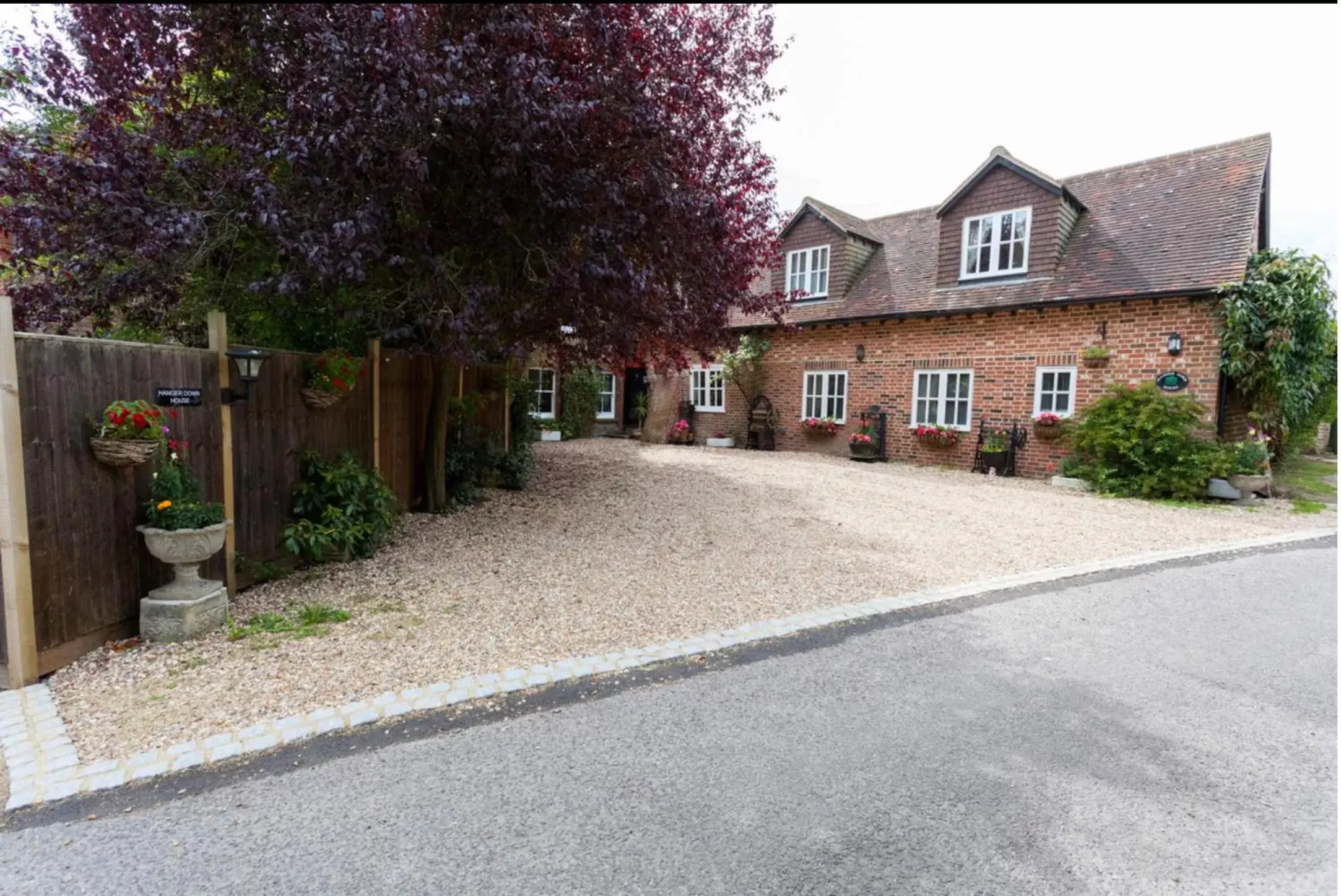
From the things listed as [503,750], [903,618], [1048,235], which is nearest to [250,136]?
[503,750]

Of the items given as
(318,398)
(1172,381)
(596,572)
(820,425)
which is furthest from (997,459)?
(318,398)

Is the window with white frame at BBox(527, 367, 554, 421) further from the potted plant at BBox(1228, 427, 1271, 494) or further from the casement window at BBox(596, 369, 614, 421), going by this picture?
the potted plant at BBox(1228, 427, 1271, 494)

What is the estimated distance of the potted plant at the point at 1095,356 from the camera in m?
11.0

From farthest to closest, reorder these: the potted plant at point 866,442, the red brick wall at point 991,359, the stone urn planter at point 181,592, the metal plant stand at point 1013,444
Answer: the potted plant at point 866,442 < the metal plant stand at point 1013,444 < the red brick wall at point 991,359 < the stone urn planter at point 181,592

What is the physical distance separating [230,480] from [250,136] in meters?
2.42

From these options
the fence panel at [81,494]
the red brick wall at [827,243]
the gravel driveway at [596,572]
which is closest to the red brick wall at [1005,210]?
the red brick wall at [827,243]

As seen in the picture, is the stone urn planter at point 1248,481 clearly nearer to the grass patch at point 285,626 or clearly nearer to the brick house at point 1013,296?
the brick house at point 1013,296

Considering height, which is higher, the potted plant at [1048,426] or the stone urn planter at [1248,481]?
the potted plant at [1048,426]

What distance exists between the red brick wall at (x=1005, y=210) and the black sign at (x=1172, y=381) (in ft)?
9.15

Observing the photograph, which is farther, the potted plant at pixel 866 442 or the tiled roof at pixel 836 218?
the tiled roof at pixel 836 218

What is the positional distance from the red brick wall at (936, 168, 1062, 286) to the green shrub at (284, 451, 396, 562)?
11.9m

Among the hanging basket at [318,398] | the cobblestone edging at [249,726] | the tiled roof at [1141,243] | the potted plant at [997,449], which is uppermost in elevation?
the tiled roof at [1141,243]

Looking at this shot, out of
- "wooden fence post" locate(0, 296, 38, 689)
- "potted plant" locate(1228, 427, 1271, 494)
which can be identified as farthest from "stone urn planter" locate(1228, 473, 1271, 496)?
"wooden fence post" locate(0, 296, 38, 689)

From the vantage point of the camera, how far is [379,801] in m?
2.51
